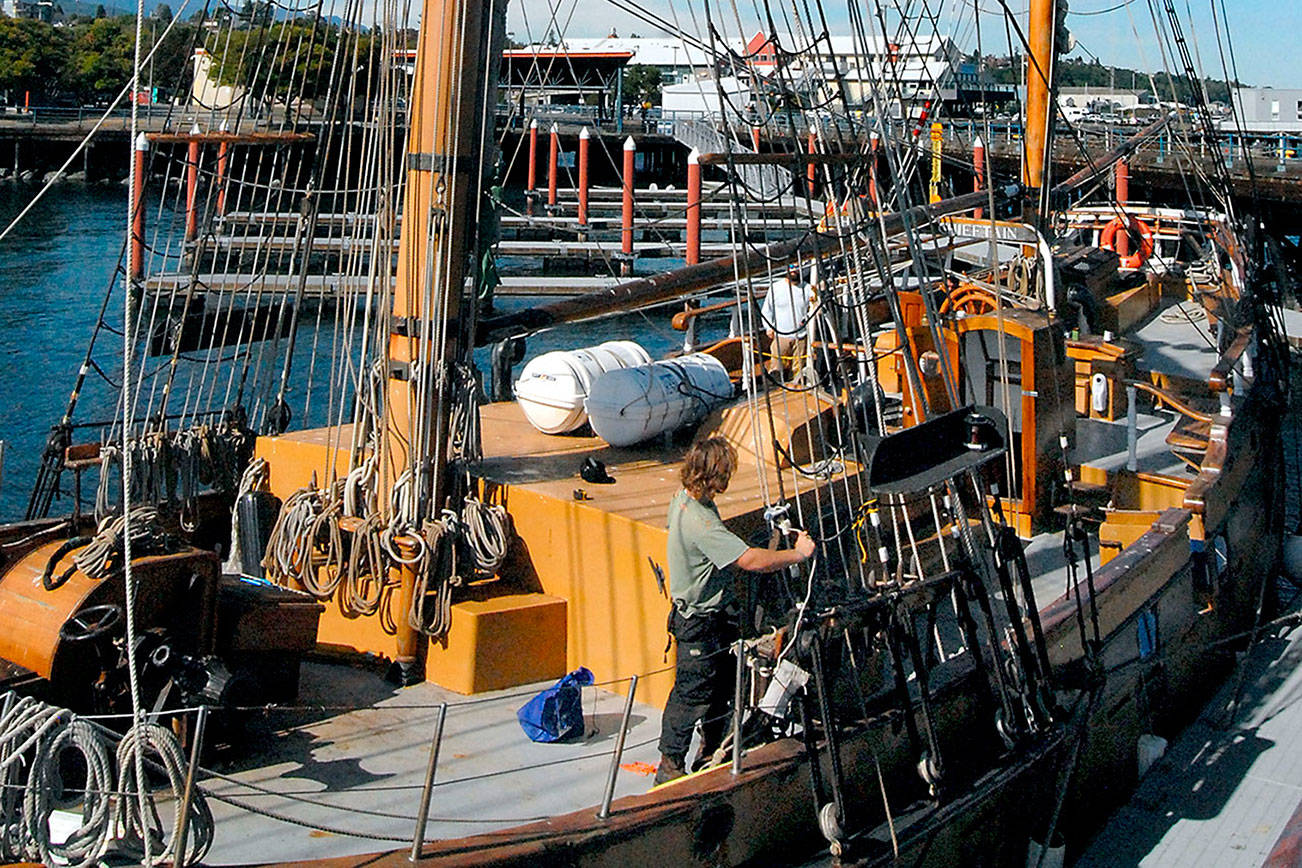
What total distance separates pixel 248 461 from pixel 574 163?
195 ft

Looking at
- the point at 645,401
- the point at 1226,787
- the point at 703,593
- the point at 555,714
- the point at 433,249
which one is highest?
the point at 433,249

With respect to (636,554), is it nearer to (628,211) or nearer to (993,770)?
(993,770)

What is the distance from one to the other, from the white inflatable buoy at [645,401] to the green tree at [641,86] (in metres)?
76.2

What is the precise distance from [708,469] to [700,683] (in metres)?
0.96

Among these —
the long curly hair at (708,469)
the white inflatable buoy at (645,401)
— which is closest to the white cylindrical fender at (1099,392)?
the white inflatable buoy at (645,401)

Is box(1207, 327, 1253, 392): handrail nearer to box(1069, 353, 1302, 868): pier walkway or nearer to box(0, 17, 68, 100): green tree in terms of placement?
box(1069, 353, 1302, 868): pier walkway

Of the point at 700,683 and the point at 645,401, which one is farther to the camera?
the point at 645,401

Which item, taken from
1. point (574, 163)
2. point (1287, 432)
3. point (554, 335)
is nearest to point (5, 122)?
point (574, 163)

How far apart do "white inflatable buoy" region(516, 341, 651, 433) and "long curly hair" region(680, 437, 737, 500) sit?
2.66m

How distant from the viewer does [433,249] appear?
7.54 metres

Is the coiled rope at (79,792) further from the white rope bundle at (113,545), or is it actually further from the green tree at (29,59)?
the green tree at (29,59)

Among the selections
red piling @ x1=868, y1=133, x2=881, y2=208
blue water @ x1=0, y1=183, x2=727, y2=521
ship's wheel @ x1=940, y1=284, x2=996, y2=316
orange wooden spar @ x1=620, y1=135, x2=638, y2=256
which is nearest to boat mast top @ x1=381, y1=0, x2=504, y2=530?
red piling @ x1=868, y1=133, x2=881, y2=208

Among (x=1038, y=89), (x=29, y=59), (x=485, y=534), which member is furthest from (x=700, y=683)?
(x=29, y=59)

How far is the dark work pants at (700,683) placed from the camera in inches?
235
